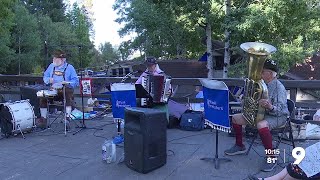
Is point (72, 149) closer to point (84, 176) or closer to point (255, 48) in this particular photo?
point (84, 176)

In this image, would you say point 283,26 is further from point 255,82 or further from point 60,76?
point 255,82

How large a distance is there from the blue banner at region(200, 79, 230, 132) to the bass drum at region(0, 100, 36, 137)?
350cm

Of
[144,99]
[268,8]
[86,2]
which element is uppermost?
[86,2]

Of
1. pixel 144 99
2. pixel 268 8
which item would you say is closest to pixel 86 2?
pixel 268 8

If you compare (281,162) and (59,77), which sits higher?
(59,77)

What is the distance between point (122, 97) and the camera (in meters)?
5.91

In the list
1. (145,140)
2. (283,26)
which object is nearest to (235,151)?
(145,140)

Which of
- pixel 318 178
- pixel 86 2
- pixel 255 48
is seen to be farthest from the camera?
pixel 86 2

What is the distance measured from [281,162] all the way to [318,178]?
5.92 ft

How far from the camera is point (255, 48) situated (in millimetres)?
4535

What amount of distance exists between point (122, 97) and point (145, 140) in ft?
5.11

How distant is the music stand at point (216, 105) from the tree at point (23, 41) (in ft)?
130

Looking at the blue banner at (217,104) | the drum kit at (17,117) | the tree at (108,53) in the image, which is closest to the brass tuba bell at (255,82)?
the blue banner at (217,104)

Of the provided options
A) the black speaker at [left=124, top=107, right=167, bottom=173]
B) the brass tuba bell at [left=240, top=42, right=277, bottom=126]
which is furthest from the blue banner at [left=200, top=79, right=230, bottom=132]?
the black speaker at [left=124, top=107, right=167, bottom=173]
